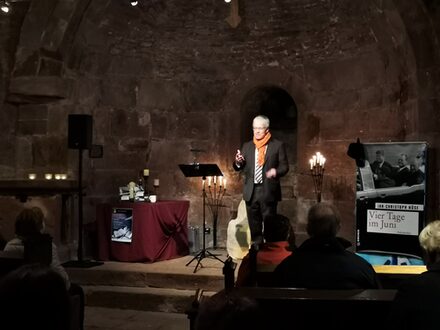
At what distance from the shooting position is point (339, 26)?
725 centimetres

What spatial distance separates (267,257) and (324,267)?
2.18ft

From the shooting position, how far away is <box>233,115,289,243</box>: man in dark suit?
249 inches

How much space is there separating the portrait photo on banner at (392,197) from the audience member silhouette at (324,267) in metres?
2.97

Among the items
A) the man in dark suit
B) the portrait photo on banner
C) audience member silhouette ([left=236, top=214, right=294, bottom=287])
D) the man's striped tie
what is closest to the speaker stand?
the man in dark suit

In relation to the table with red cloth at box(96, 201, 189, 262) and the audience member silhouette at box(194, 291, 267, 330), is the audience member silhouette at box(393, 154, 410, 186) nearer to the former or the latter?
the table with red cloth at box(96, 201, 189, 262)

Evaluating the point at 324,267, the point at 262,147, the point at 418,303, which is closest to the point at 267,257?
the point at 324,267

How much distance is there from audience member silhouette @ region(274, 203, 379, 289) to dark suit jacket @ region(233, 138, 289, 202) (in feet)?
10.9

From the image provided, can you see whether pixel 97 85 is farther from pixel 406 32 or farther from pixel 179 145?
pixel 406 32

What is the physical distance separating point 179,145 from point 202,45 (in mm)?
1602

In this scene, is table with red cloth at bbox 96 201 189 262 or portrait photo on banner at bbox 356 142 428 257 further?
table with red cloth at bbox 96 201 189 262

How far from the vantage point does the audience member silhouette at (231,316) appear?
4.07 ft

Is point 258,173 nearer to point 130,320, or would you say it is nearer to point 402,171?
point 402,171

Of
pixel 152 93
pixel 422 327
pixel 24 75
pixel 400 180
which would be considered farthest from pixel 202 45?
pixel 422 327

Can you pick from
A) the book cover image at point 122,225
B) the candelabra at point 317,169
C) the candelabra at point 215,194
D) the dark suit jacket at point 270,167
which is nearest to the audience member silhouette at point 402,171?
the dark suit jacket at point 270,167
